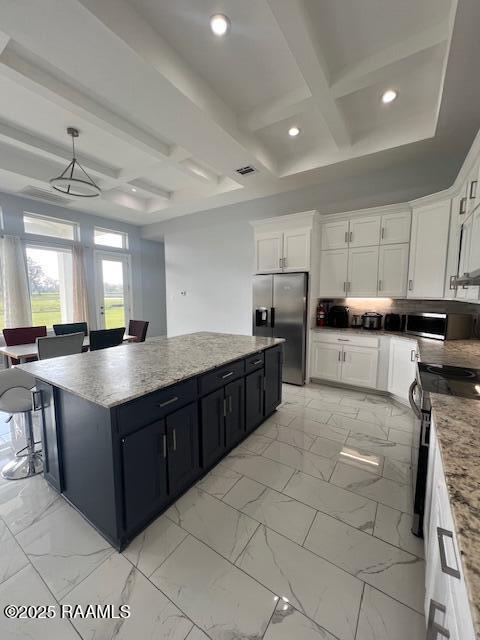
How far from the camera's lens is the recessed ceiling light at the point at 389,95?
259 cm

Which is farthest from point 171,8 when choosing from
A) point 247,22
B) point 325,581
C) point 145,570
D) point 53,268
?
point 53,268

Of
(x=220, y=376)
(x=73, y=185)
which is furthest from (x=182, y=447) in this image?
(x=73, y=185)

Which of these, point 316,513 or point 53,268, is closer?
point 316,513

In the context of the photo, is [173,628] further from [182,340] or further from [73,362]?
[182,340]

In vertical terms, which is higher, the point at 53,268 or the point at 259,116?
the point at 259,116

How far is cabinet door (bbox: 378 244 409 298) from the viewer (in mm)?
3461

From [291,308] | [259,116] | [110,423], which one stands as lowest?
[110,423]

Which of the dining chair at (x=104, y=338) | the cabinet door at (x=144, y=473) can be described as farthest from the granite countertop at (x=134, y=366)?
the dining chair at (x=104, y=338)

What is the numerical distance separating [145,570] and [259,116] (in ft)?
12.5

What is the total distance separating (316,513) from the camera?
179 cm

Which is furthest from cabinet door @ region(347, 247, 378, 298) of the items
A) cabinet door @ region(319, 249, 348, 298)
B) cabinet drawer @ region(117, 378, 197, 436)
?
cabinet drawer @ region(117, 378, 197, 436)

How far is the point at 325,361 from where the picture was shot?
399 centimetres

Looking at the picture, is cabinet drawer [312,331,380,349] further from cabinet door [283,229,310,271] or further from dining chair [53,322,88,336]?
dining chair [53,322,88,336]

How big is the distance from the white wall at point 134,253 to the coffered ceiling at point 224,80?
1073 millimetres
